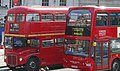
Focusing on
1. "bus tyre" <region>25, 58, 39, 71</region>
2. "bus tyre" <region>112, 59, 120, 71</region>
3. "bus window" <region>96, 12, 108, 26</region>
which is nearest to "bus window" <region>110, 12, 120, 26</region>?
"bus window" <region>96, 12, 108, 26</region>

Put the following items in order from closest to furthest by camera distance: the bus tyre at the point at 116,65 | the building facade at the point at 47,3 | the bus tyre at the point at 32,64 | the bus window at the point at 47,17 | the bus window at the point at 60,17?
1. the bus tyre at the point at 116,65
2. the bus tyre at the point at 32,64
3. the bus window at the point at 47,17
4. the bus window at the point at 60,17
5. the building facade at the point at 47,3

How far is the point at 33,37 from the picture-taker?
794 inches

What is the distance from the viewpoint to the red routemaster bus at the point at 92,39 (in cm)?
1827

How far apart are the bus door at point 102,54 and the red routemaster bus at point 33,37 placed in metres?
3.26

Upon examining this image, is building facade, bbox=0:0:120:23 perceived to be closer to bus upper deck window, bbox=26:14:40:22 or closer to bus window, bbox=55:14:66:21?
bus window, bbox=55:14:66:21

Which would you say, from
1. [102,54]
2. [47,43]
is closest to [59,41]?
[47,43]

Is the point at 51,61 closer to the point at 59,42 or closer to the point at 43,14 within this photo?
the point at 59,42

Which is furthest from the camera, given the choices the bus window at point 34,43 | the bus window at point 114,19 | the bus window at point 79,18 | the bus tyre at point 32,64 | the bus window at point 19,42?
A: the bus window at point 34,43

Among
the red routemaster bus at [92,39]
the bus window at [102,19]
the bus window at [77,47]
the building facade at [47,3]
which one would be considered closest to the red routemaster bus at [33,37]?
the red routemaster bus at [92,39]

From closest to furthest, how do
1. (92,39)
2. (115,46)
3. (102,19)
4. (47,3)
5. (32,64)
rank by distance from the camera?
(92,39) < (102,19) < (115,46) < (32,64) < (47,3)

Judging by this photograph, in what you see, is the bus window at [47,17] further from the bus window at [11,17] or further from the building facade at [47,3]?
the building facade at [47,3]

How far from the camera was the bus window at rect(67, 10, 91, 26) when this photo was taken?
60.5 ft

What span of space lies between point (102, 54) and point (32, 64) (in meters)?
3.80

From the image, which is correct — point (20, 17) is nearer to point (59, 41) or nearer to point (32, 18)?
point (32, 18)
